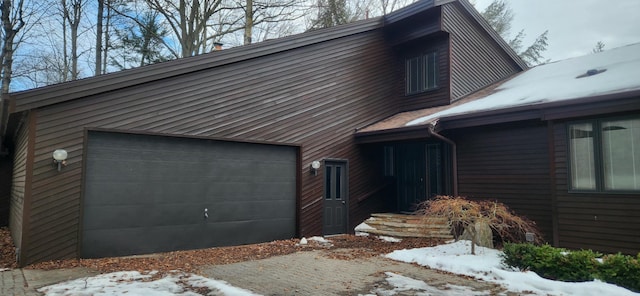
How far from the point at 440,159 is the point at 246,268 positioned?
240 inches

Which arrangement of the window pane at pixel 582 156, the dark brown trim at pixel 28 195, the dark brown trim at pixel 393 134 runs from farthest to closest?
1. the dark brown trim at pixel 393 134
2. the window pane at pixel 582 156
3. the dark brown trim at pixel 28 195

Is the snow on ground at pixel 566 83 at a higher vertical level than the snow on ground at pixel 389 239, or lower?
higher

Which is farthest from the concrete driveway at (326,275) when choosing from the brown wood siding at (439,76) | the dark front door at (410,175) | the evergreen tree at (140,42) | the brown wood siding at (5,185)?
the evergreen tree at (140,42)

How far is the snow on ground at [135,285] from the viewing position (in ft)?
16.2

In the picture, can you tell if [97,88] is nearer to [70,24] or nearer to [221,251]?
[221,251]

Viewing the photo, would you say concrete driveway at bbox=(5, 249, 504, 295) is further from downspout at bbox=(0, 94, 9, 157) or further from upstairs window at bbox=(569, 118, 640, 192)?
upstairs window at bbox=(569, 118, 640, 192)

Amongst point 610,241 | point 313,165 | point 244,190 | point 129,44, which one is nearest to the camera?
point 610,241

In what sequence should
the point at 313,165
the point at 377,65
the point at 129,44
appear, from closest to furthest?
the point at 313,165 → the point at 377,65 → the point at 129,44

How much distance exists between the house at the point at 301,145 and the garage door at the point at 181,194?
0.03 meters

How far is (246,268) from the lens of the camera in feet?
21.2

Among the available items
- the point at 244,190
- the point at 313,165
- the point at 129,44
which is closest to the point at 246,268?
the point at 244,190

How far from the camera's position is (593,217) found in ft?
22.2

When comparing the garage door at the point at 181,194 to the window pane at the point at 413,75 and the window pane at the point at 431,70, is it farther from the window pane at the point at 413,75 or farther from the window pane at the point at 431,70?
the window pane at the point at 431,70

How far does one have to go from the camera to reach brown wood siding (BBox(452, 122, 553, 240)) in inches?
321
